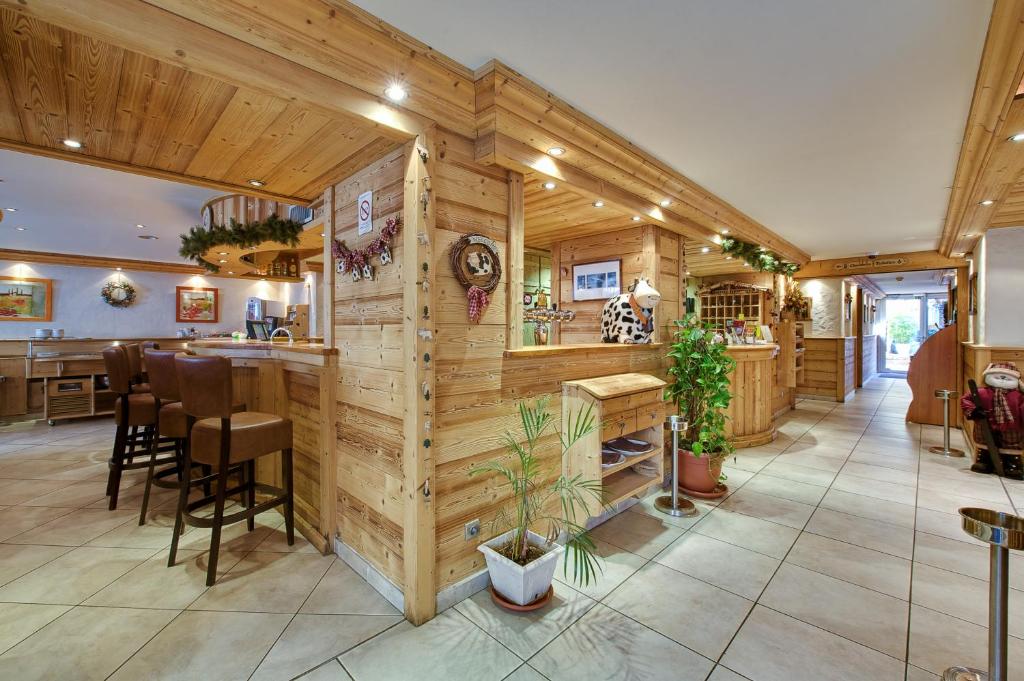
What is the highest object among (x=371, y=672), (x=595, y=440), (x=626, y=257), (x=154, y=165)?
(x=154, y=165)

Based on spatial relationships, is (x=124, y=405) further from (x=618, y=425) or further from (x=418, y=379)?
(x=618, y=425)

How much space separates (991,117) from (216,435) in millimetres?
4626

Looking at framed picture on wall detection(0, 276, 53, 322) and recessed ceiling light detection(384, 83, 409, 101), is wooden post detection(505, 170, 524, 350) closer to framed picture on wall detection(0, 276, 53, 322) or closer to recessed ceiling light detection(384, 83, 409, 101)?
recessed ceiling light detection(384, 83, 409, 101)

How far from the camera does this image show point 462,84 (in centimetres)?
208

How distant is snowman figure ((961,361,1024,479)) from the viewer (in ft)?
12.9

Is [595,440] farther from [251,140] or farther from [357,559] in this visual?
[251,140]

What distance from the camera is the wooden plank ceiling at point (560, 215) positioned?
117 inches

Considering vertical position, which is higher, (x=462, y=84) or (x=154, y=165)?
(x=462, y=84)

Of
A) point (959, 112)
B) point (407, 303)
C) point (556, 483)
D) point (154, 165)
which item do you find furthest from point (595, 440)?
point (154, 165)

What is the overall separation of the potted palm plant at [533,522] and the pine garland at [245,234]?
9.71 ft

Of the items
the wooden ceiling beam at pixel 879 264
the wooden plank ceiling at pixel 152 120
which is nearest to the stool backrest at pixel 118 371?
the wooden plank ceiling at pixel 152 120

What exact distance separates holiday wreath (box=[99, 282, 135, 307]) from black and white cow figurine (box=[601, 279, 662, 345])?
26.8 ft

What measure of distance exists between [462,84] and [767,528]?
3.39 meters

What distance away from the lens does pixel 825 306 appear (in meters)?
7.59
